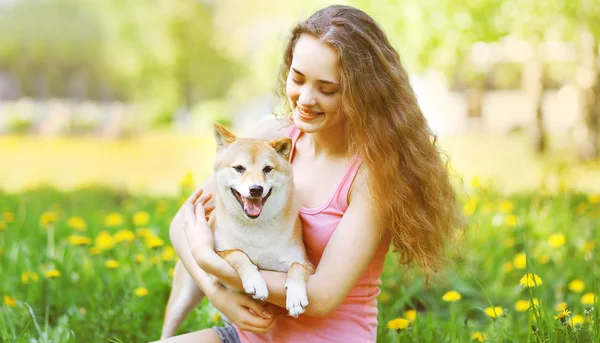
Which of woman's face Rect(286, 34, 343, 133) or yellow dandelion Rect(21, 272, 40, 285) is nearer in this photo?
woman's face Rect(286, 34, 343, 133)

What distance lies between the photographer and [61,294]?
3.11 meters

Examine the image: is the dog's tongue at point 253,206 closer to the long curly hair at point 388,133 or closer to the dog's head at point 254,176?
the dog's head at point 254,176

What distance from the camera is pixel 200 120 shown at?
20.0 meters

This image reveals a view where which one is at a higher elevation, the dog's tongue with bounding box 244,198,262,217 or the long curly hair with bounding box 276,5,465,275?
the long curly hair with bounding box 276,5,465,275

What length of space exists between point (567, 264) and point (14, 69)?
58.4 feet

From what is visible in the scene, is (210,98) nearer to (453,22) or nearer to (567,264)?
(453,22)

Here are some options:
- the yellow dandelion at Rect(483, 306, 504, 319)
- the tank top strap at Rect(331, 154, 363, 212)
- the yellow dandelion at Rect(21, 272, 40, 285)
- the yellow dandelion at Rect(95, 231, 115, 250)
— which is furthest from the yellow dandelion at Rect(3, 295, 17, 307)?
the yellow dandelion at Rect(483, 306, 504, 319)

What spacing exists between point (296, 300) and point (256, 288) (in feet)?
0.46

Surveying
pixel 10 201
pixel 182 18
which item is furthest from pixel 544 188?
pixel 182 18

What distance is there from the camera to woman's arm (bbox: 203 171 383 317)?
210cm

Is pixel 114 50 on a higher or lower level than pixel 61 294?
higher

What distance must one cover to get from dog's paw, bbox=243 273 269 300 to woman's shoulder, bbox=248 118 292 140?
2.83 feet

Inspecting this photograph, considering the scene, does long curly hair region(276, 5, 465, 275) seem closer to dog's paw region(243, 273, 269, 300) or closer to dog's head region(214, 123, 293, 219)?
dog's head region(214, 123, 293, 219)

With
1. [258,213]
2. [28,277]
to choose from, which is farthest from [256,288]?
[28,277]
